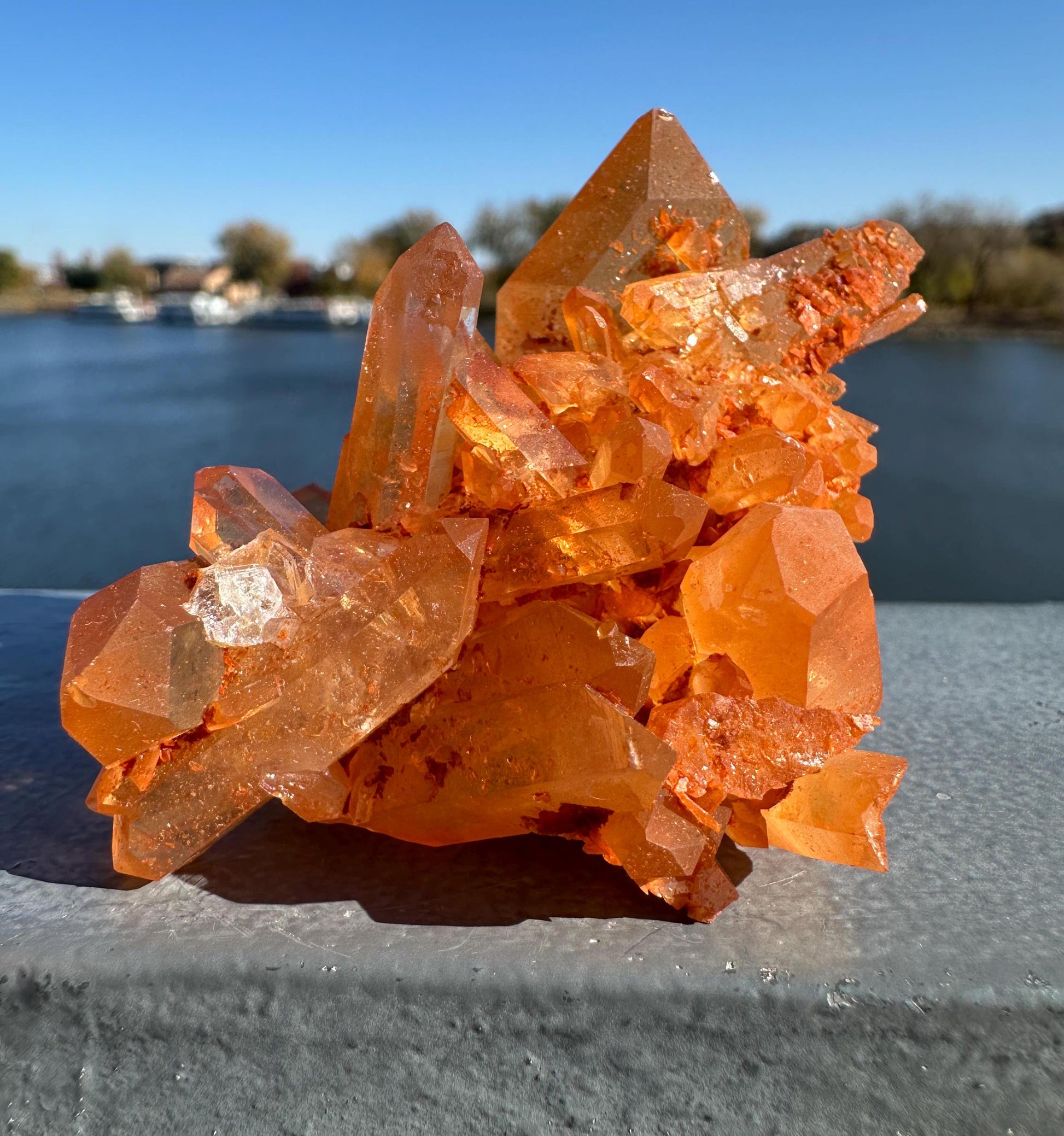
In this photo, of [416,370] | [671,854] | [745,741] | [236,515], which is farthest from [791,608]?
[236,515]

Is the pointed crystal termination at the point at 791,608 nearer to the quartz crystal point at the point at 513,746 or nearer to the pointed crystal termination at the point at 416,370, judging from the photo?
the quartz crystal point at the point at 513,746

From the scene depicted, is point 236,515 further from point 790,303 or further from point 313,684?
point 790,303

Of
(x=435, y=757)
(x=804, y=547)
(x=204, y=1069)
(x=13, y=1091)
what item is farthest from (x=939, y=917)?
(x=13, y=1091)

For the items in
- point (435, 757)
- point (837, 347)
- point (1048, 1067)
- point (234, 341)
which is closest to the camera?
point (1048, 1067)

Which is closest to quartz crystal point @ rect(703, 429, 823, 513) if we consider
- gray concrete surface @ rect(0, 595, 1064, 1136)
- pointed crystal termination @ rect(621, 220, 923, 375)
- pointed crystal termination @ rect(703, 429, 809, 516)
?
pointed crystal termination @ rect(703, 429, 809, 516)

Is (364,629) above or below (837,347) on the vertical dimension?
below

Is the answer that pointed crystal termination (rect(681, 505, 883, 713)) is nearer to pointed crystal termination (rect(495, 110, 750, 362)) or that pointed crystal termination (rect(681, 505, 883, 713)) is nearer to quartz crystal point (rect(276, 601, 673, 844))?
quartz crystal point (rect(276, 601, 673, 844))

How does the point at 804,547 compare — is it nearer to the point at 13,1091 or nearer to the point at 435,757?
the point at 435,757
